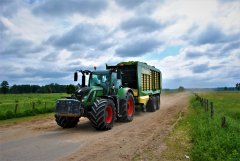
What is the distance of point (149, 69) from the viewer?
22.3 m

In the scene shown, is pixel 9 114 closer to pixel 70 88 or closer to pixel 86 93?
pixel 70 88

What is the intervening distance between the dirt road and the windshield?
2383 millimetres

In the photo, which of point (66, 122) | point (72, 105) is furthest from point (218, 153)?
point (66, 122)

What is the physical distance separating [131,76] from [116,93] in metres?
3.41

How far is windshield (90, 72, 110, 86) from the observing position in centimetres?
1598

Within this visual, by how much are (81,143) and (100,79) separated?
577 cm

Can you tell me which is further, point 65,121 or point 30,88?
point 30,88

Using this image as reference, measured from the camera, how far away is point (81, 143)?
11.1 meters

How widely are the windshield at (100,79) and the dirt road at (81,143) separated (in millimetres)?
2383

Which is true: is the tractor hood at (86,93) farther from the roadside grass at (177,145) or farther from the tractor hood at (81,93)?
the roadside grass at (177,145)

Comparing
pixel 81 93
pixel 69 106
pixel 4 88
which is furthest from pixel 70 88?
pixel 4 88

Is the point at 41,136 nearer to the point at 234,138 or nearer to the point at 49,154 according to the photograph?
the point at 49,154

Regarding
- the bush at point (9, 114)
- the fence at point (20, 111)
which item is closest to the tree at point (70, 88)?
the fence at point (20, 111)

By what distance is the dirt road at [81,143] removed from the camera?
9133mm
